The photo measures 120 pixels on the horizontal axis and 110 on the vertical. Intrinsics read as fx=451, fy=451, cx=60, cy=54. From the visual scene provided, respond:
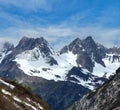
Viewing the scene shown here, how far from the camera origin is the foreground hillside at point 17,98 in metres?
83.7

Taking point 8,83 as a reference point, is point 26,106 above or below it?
below

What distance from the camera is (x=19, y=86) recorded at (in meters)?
107

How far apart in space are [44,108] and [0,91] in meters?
17.8

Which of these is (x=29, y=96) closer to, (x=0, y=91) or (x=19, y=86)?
(x=19, y=86)

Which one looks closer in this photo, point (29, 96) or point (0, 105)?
point (0, 105)

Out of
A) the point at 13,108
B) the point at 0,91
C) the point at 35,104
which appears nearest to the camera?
the point at 13,108

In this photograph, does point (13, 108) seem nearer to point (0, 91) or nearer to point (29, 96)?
point (0, 91)

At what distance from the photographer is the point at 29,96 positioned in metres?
104

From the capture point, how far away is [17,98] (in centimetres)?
9512

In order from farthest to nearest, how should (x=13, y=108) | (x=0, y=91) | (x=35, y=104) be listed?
(x=35, y=104), (x=0, y=91), (x=13, y=108)

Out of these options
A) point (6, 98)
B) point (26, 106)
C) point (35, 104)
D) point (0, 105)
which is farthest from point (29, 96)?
point (0, 105)

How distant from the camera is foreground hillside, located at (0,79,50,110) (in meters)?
83.7

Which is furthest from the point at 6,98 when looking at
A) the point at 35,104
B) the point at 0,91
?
the point at 35,104

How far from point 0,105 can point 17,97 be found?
60.0 feet
